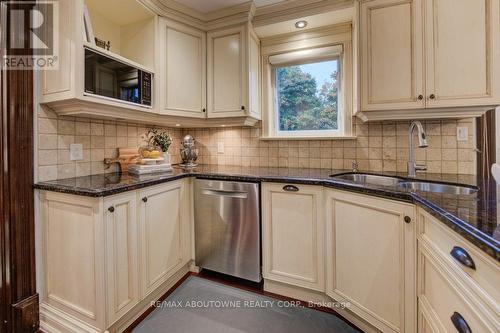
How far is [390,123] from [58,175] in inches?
98.8

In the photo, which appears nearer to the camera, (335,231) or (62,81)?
(62,81)

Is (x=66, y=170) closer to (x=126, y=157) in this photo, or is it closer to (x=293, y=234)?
(x=126, y=157)

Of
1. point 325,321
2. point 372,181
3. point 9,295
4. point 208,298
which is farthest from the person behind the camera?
point 372,181

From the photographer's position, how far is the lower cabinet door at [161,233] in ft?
5.04

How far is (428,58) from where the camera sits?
153 centimetres

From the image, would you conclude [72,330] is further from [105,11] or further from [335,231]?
[105,11]

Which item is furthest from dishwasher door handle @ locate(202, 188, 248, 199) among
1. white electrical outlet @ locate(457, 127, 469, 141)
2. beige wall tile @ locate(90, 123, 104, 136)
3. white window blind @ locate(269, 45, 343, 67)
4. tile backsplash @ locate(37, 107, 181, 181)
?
white electrical outlet @ locate(457, 127, 469, 141)

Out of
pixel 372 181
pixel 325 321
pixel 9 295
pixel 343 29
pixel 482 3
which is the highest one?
pixel 343 29

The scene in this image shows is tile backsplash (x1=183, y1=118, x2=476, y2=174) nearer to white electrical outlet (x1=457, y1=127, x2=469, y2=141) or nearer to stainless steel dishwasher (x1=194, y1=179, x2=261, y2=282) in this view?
white electrical outlet (x1=457, y1=127, x2=469, y2=141)

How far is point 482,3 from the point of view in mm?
1411

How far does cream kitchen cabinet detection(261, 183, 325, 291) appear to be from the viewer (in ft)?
5.26

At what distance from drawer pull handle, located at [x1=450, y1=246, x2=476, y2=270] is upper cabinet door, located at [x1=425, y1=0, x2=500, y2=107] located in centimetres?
115

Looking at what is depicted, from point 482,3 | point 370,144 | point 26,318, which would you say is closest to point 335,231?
point 370,144

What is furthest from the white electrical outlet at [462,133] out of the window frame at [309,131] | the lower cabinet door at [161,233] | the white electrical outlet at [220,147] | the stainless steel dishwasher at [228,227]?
the lower cabinet door at [161,233]
